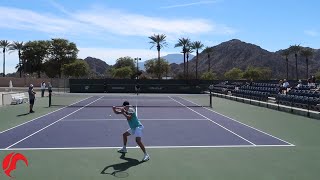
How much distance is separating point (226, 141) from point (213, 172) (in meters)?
4.80

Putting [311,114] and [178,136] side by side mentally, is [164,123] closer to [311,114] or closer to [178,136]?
[178,136]

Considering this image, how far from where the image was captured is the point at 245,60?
171m

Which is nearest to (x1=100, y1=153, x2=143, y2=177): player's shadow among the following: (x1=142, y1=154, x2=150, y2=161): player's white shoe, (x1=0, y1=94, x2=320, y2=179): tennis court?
(x1=0, y1=94, x2=320, y2=179): tennis court

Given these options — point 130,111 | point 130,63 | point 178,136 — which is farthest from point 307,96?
point 130,63

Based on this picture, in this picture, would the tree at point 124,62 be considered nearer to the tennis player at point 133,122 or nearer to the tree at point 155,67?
the tree at point 155,67

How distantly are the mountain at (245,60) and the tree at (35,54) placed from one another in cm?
6360

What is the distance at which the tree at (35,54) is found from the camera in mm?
113688

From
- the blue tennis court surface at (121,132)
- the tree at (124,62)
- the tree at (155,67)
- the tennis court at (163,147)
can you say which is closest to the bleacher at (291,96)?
the tennis court at (163,147)

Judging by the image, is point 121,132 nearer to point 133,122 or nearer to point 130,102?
point 133,122

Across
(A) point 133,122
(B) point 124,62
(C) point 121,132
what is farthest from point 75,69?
(A) point 133,122

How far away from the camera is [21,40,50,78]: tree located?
373ft

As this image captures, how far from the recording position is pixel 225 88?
50.5 m

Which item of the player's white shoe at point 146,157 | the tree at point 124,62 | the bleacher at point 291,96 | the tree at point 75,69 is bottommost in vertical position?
Answer: the player's white shoe at point 146,157

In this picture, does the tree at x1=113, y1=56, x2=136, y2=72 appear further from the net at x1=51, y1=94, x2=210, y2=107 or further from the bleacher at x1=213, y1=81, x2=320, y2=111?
the bleacher at x1=213, y1=81, x2=320, y2=111
